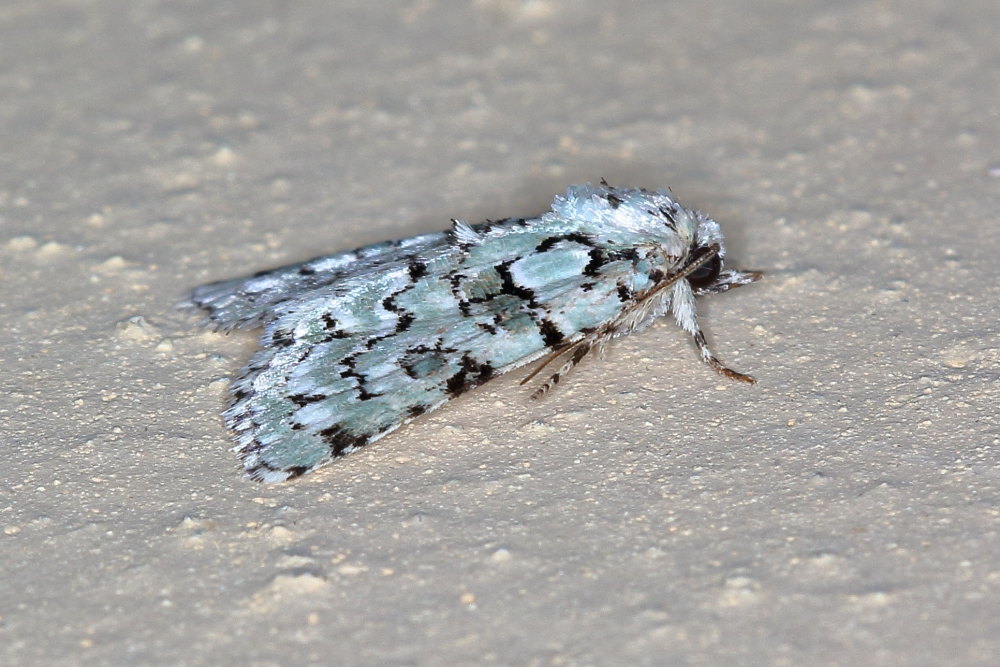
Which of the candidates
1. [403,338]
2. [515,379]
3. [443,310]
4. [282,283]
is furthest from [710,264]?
[282,283]

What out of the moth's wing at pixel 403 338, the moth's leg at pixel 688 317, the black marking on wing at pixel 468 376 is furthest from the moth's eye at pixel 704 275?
the black marking on wing at pixel 468 376

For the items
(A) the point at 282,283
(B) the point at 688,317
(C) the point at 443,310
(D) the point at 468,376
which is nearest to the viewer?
(D) the point at 468,376

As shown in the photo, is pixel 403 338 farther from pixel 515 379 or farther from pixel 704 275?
pixel 704 275

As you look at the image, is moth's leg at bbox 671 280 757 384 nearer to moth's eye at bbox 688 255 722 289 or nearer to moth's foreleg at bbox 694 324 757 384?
moth's foreleg at bbox 694 324 757 384

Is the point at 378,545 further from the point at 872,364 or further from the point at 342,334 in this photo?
the point at 872,364

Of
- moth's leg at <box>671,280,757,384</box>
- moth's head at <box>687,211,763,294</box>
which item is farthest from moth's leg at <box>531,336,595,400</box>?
moth's head at <box>687,211,763,294</box>

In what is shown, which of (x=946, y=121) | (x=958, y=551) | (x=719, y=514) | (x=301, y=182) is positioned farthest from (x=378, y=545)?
(x=946, y=121)
